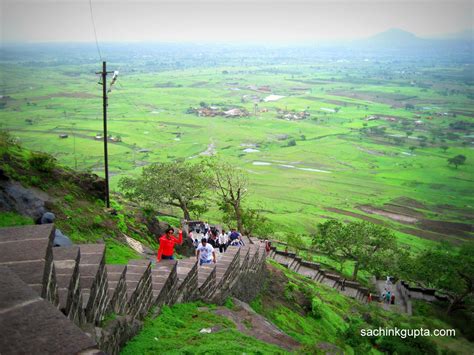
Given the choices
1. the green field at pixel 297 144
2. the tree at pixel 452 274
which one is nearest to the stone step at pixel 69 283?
the tree at pixel 452 274

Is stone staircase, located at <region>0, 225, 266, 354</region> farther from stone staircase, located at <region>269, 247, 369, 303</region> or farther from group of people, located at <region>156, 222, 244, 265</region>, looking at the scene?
stone staircase, located at <region>269, 247, 369, 303</region>

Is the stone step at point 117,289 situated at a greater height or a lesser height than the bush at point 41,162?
greater

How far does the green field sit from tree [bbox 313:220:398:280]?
1517 cm

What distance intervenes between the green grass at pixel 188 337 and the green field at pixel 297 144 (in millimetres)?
41499

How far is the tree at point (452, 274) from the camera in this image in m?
28.8

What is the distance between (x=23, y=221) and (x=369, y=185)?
241 ft

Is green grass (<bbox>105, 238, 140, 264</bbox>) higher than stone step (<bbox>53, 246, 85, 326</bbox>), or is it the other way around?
stone step (<bbox>53, 246, 85, 326</bbox>)

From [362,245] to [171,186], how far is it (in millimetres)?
16492

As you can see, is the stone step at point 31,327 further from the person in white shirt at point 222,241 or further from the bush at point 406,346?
the bush at point 406,346

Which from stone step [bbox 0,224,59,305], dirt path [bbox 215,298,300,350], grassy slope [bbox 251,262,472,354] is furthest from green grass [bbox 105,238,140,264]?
stone step [bbox 0,224,59,305]

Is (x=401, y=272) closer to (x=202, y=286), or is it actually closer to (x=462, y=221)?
(x=202, y=286)

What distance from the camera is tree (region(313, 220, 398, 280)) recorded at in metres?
33.2

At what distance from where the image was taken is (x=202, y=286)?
35.6 feet

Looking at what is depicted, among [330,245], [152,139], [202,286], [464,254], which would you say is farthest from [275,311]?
[152,139]
